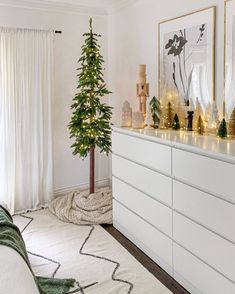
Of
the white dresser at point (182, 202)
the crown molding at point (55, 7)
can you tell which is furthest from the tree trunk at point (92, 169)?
the crown molding at point (55, 7)

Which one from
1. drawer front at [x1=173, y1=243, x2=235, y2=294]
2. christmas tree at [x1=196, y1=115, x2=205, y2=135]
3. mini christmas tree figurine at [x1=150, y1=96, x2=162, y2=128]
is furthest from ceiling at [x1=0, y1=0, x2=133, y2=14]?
drawer front at [x1=173, y1=243, x2=235, y2=294]

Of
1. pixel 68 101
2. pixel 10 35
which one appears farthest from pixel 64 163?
pixel 10 35

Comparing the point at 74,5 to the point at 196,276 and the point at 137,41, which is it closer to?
the point at 137,41

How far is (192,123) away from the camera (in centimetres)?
286

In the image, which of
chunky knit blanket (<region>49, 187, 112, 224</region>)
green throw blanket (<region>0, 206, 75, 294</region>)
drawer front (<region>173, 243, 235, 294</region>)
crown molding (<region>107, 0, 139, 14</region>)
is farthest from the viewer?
crown molding (<region>107, 0, 139, 14</region>)

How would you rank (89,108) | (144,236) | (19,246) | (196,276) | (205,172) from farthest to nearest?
(89,108), (144,236), (196,276), (205,172), (19,246)

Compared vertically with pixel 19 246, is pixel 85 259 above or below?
below

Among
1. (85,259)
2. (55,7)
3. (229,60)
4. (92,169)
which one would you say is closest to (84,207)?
(92,169)

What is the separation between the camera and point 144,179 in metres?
2.74

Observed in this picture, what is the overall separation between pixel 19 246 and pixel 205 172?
118cm

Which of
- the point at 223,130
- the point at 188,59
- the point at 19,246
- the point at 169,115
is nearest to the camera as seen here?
the point at 19,246

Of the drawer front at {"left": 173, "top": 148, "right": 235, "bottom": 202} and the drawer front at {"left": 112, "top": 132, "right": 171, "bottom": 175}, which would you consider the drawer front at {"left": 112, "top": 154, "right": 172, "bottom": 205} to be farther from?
the drawer front at {"left": 173, "top": 148, "right": 235, "bottom": 202}

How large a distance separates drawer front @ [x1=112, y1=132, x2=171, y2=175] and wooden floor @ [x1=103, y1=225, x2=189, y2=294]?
2.64 feet

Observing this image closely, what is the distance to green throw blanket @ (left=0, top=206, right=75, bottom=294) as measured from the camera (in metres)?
1.75
